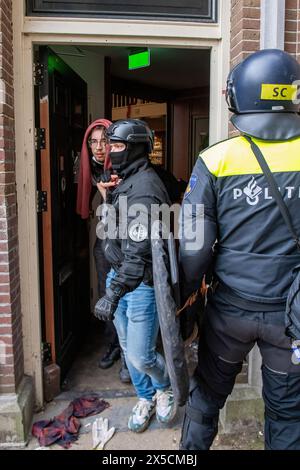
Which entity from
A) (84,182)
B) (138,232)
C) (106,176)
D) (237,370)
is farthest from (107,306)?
(84,182)

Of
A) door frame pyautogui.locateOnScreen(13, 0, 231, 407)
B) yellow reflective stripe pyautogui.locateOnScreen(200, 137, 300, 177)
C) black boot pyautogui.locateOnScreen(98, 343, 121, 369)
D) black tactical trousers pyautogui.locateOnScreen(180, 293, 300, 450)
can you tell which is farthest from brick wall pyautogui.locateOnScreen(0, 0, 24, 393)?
yellow reflective stripe pyautogui.locateOnScreen(200, 137, 300, 177)

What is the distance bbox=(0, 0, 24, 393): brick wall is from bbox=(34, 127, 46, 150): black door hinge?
19 centimetres

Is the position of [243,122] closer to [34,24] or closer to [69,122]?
[34,24]

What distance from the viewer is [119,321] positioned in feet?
9.64

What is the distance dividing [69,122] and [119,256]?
65.3 inches

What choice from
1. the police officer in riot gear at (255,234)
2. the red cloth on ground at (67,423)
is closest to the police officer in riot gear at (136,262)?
the red cloth on ground at (67,423)

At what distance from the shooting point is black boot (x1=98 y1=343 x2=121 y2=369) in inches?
153

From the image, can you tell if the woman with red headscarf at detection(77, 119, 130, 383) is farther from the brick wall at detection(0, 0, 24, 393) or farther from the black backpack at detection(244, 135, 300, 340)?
the black backpack at detection(244, 135, 300, 340)

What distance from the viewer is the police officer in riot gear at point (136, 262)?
8.22 feet

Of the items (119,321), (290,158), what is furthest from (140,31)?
(119,321)

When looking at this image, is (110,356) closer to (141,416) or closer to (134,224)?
(141,416)

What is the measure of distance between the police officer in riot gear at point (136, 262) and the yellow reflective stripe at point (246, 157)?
25.0 inches

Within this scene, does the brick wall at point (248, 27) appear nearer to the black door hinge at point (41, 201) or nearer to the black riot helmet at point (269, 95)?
the black riot helmet at point (269, 95)

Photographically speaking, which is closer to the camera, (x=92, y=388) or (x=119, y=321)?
(x=119, y=321)
